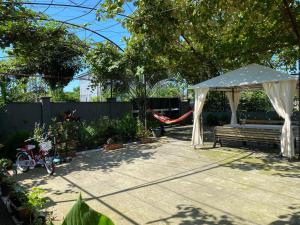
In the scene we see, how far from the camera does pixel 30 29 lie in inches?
255

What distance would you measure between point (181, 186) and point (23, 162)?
3.49 m

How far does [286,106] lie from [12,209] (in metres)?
5.80

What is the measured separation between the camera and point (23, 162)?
21.1 feet

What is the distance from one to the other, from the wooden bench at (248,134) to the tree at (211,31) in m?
2.46

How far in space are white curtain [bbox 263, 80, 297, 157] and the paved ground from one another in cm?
37

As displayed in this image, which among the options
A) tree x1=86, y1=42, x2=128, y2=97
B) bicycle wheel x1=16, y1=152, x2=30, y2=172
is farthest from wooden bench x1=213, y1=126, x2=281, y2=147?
bicycle wheel x1=16, y1=152, x2=30, y2=172

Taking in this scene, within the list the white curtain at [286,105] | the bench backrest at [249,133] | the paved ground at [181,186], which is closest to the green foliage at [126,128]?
the paved ground at [181,186]

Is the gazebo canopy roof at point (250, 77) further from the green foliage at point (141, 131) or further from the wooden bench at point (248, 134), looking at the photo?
the green foliage at point (141, 131)

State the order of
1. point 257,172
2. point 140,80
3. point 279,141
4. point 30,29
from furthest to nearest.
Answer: point 140,80 → point 279,141 → point 30,29 → point 257,172

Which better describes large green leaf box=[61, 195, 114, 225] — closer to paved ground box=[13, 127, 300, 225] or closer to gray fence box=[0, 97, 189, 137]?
paved ground box=[13, 127, 300, 225]

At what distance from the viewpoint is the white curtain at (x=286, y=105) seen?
668cm

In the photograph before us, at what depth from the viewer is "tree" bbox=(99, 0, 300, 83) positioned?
6703 millimetres

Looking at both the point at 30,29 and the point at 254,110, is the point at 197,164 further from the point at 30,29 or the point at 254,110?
the point at 254,110

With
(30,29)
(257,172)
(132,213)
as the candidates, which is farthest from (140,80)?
(132,213)
